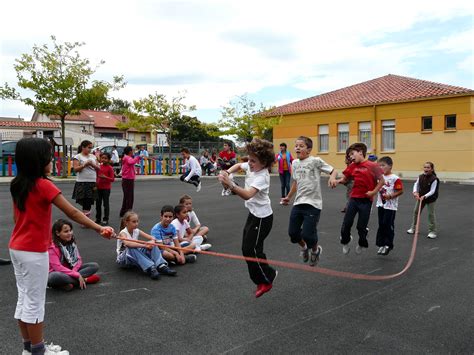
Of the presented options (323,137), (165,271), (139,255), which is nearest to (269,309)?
(165,271)

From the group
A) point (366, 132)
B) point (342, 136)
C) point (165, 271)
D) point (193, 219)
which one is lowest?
point (165, 271)

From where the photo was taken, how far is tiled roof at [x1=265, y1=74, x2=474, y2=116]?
3005 centimetres

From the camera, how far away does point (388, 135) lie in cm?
3173

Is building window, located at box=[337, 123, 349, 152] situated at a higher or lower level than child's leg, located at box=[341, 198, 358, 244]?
higher

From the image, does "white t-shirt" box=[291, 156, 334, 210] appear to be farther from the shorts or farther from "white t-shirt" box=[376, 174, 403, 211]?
the shorts

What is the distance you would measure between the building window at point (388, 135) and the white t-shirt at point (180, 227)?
26893mm

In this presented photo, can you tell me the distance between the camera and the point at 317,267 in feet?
21.9

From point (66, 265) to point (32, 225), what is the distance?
247 centimetres

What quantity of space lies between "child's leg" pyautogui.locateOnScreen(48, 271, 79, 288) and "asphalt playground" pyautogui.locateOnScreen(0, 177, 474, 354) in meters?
0.10

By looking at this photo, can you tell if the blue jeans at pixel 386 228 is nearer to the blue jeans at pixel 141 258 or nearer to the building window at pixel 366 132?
the blue jeans at pixel 141 258

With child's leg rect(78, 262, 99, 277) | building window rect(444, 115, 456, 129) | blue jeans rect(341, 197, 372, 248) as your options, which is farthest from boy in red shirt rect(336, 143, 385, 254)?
building window rect(444, 115, 456, 129)

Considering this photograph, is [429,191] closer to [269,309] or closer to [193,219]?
[193,219]

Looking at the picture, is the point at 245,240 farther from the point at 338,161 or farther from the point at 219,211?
the point at 338,161

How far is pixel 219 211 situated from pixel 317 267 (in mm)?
6323
